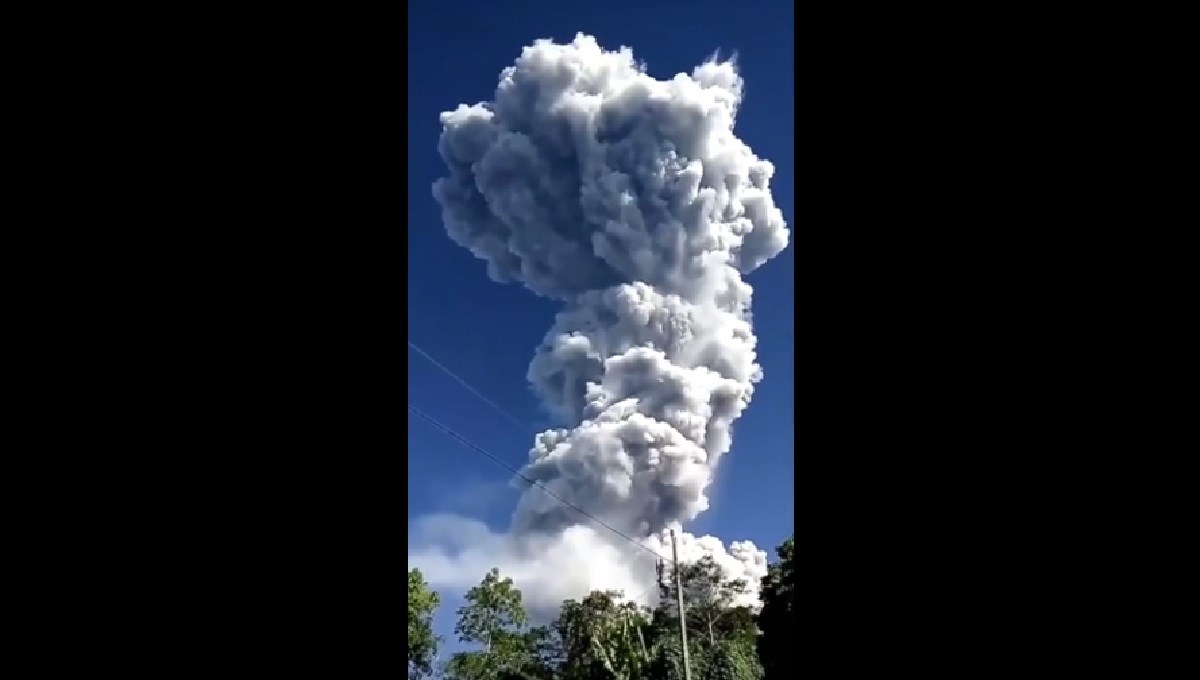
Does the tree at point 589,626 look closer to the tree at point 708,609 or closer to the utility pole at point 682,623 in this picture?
the tree at point 708,609

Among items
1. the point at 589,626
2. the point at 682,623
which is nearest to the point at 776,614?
the point at 682,623

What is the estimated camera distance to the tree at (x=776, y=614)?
15.7 metres

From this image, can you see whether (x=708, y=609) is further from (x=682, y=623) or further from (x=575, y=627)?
(x=682, y=623)

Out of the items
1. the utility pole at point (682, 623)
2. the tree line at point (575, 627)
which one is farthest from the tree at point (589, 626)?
the utility pole at point (682, 623)

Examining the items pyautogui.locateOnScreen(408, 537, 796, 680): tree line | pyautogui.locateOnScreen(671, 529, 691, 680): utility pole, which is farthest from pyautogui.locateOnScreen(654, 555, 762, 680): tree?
Answer: pyautogui.locateOnScreen(671, 529, 691, 680): utility pole
